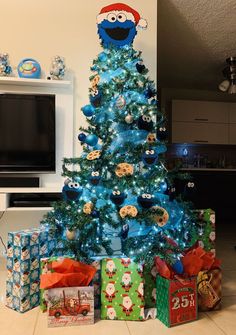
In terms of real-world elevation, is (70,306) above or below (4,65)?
below

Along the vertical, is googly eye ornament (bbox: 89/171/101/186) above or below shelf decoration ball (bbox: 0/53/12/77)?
below

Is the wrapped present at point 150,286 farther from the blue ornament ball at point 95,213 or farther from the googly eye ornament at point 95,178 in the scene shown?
the googly eye ornament at point 95,178

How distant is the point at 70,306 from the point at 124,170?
789 millimetres

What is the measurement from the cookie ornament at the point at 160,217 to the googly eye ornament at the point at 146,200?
0.05 metres

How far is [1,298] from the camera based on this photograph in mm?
1881

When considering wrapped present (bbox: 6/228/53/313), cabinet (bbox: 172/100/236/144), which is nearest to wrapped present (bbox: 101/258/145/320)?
wrapped present (bbox: 6/228/53/313)

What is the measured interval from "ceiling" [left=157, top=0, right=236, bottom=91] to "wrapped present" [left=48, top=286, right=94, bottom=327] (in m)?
2.42

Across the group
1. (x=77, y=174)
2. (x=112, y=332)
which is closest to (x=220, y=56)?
(x=77, y=174)

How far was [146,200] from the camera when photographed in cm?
163

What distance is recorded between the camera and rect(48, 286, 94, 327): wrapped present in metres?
1.53

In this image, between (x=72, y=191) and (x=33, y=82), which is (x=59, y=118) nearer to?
(x=33, y=82)

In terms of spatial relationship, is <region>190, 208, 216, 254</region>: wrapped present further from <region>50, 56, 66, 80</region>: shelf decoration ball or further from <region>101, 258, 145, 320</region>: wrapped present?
<region>50, 56, 66, 80</region>: shelf decoration ball

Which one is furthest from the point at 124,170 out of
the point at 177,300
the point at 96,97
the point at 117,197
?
the point at 177,300

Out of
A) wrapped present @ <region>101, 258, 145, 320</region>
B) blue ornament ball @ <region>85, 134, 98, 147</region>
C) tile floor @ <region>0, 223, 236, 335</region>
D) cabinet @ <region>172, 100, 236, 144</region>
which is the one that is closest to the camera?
tile floor @ <region>0, 223, 236, 335</region>
